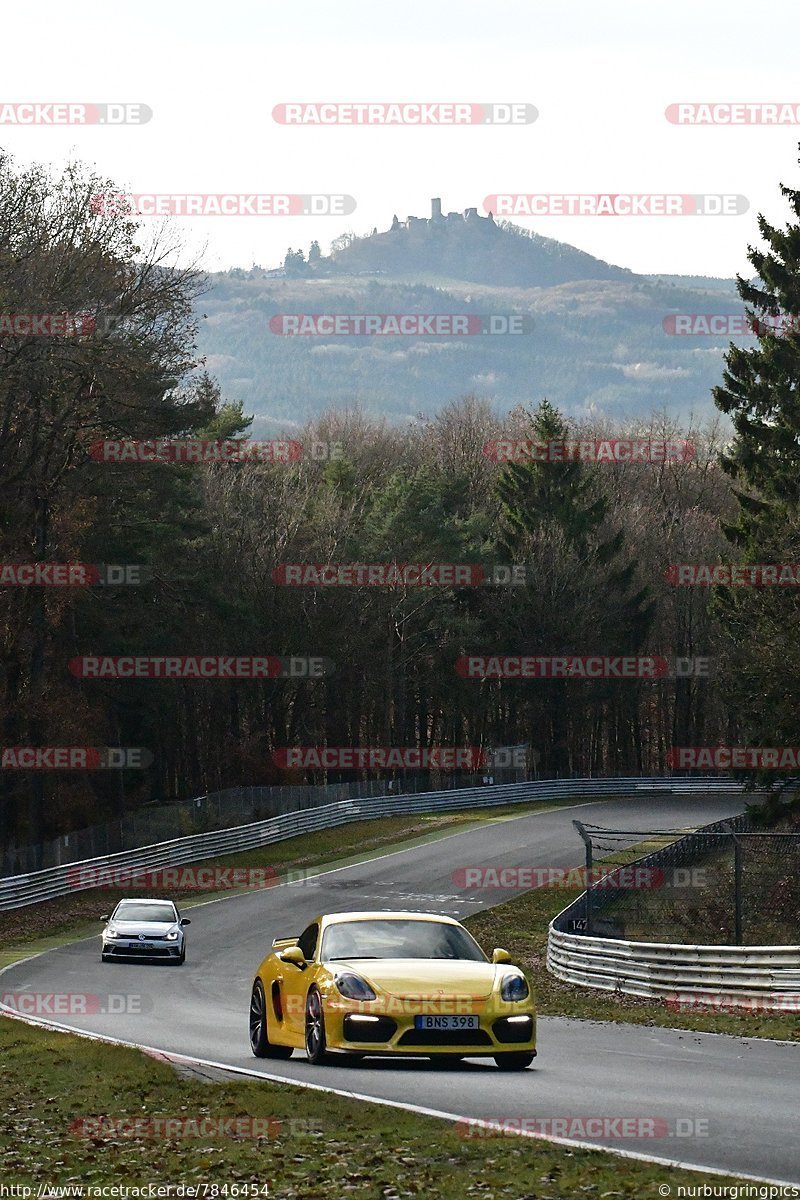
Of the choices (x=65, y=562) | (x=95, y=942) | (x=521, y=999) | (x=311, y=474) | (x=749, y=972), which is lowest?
(x=95, y=942)

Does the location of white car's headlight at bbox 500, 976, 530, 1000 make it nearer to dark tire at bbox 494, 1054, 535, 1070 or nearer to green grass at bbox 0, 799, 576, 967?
dark tire at bbox 494, 1054, 535, 1070

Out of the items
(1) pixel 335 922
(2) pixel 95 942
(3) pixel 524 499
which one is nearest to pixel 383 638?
(3) pixel 524 499

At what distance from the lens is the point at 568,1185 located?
28.6 feet

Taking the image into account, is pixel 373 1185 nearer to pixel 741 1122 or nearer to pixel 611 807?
pixel 741 1122

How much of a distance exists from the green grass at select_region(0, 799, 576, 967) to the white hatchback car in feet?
8.03

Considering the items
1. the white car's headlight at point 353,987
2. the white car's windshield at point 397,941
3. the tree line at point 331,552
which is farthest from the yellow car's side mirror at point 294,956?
the tree line at point 331,552

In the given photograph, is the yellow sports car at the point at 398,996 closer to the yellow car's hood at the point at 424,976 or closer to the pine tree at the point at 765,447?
the yellow car's hood at the point at 424,976

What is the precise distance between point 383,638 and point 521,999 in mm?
67596

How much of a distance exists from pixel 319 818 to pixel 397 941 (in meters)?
48.5

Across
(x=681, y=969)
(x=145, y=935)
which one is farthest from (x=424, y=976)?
(x=145, y=935)

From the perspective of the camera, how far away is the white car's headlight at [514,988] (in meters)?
13.9


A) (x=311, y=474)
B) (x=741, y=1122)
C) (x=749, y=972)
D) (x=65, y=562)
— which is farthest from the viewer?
(x=311, y=474)

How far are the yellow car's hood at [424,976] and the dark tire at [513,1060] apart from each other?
0.69 metres

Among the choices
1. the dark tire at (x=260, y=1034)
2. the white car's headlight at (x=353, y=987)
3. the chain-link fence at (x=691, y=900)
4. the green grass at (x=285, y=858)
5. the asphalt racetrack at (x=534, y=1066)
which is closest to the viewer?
the asphalt racetrack at (x=534, y=1066)
